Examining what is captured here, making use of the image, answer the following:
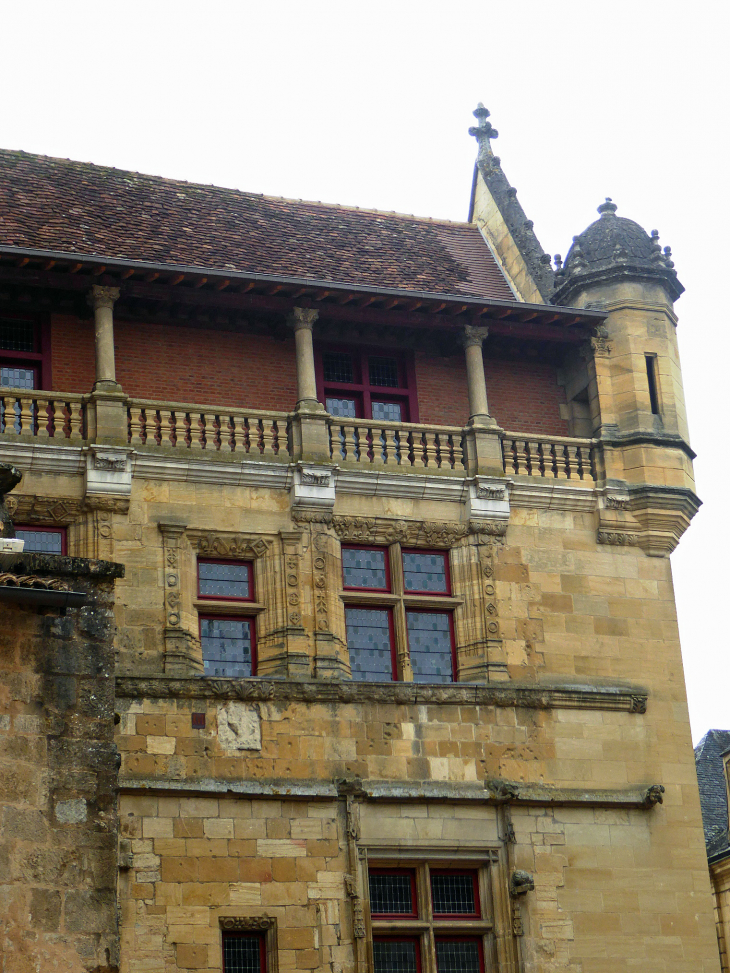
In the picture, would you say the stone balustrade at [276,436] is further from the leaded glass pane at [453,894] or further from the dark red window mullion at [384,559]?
the leaded glass pane at [453,894]

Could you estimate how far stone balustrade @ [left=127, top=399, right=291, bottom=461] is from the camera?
2239 centimetres

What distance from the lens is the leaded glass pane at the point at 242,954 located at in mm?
20188

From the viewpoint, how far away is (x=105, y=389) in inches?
874

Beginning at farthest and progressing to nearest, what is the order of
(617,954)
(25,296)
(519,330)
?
(519,330) → (25,296) → (617,954)

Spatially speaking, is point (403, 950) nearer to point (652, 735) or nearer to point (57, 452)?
point (652, 735)

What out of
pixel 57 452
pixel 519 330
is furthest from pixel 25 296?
pixel 519 330

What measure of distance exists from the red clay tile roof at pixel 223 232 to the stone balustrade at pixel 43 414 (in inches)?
72.3

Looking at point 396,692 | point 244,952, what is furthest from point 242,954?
point 396,692

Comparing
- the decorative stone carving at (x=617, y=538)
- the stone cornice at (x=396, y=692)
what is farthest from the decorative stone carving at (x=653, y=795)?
the decorative stone carving at (x=617, y=538)

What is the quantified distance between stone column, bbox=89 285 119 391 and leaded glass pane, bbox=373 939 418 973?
7.32 m

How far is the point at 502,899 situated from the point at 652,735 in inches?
117

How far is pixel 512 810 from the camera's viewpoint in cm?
2172

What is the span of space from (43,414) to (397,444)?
4.56m

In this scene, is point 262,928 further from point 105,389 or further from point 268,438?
point 105,389
